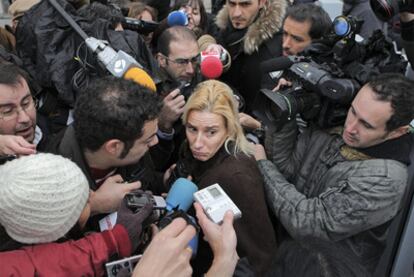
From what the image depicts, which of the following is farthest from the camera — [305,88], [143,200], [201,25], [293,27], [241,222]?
[201,25]

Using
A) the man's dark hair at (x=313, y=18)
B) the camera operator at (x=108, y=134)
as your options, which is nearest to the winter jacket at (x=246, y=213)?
the camera operator at (x=108, y=134)

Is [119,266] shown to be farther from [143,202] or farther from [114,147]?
[114,147]

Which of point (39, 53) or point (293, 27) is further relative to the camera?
point (293, 27)

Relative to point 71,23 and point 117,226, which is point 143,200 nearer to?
point 117,226

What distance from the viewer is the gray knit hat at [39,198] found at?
1.08 meters

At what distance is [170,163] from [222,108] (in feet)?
2.01

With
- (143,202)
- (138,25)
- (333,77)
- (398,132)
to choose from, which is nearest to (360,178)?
(398,132)

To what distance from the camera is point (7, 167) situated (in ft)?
3.84

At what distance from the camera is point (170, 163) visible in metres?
2.35

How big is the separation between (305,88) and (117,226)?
1073 millimetres

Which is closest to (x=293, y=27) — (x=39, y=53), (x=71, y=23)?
(x=71, y=23)

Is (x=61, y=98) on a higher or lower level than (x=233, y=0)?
higher

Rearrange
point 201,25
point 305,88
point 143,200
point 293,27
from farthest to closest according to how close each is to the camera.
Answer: point 201,25 < point 293,27 < point 305,88 < point 143,200

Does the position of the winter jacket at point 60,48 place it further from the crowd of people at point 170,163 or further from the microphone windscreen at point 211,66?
the microphone windscreen at point 211,66
